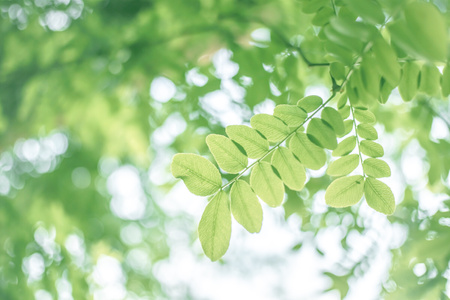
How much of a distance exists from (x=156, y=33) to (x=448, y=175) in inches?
44.0

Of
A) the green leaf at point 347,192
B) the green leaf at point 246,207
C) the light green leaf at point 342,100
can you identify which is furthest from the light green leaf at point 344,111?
the green leaf at point 246,207

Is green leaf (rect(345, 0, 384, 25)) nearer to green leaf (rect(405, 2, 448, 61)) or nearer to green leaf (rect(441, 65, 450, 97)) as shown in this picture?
green leaf (rect(405, 2, 448, 61))

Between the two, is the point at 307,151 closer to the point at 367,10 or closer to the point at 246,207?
the point at 246,207

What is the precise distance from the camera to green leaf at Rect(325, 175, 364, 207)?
2.25ft

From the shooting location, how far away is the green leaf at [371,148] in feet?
2.36

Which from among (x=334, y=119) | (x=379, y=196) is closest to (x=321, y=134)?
(x=334, y=119)

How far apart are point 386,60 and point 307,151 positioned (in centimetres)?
19

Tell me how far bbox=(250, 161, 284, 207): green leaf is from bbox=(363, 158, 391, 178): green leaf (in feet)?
0.52

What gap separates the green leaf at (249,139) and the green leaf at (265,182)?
23 millimetres

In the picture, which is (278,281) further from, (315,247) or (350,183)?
(350,183)

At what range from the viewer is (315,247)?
1.38m

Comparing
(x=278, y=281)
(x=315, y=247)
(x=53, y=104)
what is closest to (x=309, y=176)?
(x=315, y=247)

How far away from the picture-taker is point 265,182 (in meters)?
0.69

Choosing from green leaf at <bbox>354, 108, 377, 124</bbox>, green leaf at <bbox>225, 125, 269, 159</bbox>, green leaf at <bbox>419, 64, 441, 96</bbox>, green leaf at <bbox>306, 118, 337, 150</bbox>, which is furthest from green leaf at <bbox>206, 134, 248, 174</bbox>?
green leaf at <bbox>419, 64, 441, 96</bbox>
